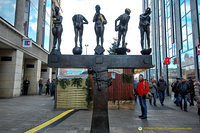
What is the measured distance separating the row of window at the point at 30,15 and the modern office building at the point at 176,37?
17.0 meters

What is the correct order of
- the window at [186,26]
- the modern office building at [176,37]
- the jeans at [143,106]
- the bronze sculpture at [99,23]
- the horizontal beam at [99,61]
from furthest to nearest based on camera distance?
the window at [186,26] → the modern office building at [176,37] → the jeans at [143,106] → the bronze sculpture at [99,23] → the horizontal beam at [99,61]

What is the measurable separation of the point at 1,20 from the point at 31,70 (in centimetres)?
871

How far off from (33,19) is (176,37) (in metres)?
17.5

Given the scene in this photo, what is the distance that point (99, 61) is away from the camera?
322 cm

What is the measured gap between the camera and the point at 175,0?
18.8 m

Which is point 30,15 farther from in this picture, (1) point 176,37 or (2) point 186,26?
(1) point 176,37

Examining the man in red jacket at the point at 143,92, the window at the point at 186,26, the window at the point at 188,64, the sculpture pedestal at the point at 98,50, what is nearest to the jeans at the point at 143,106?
the man in red jacket at the point at 143,92

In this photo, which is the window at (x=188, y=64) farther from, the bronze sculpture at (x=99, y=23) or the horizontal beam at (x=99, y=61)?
the bronze sculpture at (x=99, y=23)

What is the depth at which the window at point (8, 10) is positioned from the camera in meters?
12.1

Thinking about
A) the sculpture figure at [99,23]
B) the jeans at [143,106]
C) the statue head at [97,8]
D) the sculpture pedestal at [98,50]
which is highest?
the statue head at [97,8]

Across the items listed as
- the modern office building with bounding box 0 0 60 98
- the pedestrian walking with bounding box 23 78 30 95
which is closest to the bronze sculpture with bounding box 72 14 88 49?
the modern office building with bounding box 0 0 60 98

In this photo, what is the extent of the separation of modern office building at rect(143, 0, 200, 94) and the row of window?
17.0 meters

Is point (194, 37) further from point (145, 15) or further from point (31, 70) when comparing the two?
point (31, 70)

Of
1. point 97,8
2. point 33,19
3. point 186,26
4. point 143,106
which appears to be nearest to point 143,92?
point 143,106
